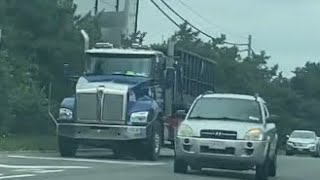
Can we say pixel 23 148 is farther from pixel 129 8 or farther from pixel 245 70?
pixel 245 70

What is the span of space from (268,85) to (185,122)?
187 feet

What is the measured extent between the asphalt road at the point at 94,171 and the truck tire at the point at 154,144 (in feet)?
2.01

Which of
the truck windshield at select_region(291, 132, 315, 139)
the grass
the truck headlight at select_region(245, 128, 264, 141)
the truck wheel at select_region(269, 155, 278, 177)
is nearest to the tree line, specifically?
the grass

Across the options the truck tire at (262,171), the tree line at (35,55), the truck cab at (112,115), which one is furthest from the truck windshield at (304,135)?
the truck tire at (262,171)

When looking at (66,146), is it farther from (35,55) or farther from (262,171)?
(35,55)

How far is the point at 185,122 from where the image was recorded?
1855 centimetres

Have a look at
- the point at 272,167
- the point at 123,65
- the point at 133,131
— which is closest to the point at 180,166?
the point at 272,167

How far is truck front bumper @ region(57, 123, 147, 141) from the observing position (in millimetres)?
23391

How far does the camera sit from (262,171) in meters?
18.7

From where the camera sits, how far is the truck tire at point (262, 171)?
60.6ft

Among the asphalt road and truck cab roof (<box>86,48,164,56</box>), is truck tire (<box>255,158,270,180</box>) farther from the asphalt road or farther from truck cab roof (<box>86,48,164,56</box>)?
truck cab roof (<box>86,48,164,56</box>)

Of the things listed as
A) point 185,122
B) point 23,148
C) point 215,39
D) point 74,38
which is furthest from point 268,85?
point 185,122

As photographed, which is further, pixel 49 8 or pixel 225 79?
pixel 225 79

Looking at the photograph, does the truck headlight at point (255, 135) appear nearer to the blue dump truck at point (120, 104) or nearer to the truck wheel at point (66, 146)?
the blue dump truck at point (120, 104)
